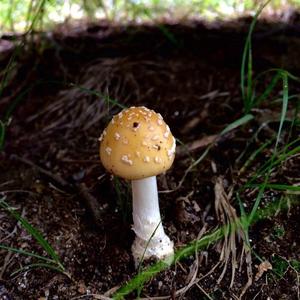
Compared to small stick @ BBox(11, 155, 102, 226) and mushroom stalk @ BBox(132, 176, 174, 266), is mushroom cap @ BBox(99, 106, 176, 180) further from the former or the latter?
small stick @ BBox(11, 155, 102, 226)

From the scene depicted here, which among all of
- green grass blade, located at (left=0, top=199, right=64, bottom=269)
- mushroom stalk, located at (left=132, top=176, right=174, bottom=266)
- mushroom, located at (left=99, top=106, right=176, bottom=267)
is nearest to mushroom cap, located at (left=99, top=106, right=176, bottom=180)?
mushroom, located at (left=99, top=106, right=176, bottom=267)

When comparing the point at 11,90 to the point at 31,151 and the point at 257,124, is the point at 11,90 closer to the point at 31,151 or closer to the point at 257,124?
the point at 31,151

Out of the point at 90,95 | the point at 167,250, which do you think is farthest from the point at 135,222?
the point at 90,95

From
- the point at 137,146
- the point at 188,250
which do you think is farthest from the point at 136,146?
the point at 188,250

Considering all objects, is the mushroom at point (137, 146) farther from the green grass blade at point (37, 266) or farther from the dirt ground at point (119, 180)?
the green grass blade at point (37, 266)

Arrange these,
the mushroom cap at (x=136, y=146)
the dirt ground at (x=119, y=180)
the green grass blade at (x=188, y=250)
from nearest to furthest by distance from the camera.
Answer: the mushroom cap at (x=136, y=146) → the green grass blade at (x=188, y=250) → the dirt ground at (x=119, y=180)

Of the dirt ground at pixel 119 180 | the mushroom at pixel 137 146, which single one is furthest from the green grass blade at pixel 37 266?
the mushroom at pixel 137 146
